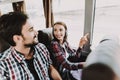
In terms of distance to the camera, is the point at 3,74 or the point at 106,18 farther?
the point at 106,18

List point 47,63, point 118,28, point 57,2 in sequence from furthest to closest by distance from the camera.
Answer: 1. point 57,2
2. point 118,28
3. point 47,63

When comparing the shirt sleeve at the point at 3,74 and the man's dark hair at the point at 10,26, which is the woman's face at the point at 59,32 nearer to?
the man's dark hair at the point at 10,26

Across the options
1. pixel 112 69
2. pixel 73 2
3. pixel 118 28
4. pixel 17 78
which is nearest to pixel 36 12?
pixel 73 2

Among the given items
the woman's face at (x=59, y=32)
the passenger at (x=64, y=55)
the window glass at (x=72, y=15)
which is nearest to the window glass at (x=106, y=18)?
the window glass at (x=72, y=15)

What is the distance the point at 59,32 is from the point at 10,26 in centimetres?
71

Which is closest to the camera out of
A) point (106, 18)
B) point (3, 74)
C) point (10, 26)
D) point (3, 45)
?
point (3, 74)

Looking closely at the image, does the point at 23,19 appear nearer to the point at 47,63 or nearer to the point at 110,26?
the point at 47,63

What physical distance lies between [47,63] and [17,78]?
361 mm

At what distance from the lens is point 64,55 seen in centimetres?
232

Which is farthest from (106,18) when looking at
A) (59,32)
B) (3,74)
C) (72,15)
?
(3,74)

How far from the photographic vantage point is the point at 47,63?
6.56 ft

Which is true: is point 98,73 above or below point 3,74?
above

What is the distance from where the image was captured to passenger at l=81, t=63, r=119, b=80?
A: 1042 millimetres

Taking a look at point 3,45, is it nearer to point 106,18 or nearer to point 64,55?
point 64,55
